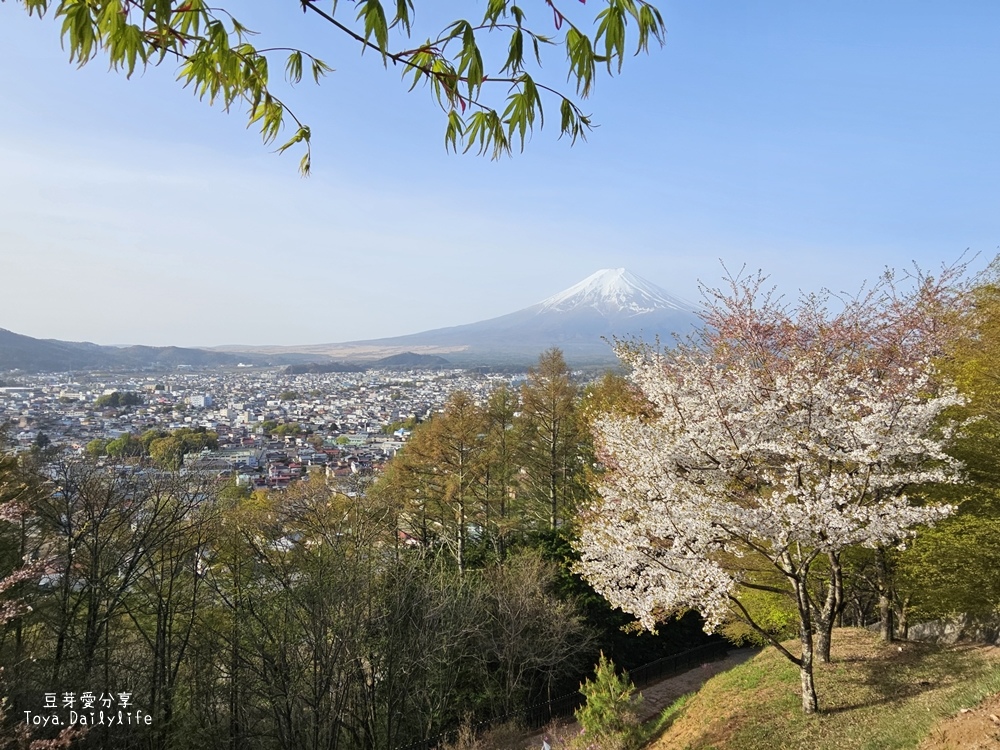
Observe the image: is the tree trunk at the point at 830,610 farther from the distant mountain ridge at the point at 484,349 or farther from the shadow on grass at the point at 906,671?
the distant mountain ridge at the point at 484,349

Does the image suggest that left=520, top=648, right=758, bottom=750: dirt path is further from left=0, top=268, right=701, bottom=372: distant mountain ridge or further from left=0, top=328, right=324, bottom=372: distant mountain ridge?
left=0, top=328, right=324, bottom=372: distant mountain ridge

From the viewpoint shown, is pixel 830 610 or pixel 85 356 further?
pixel 85 356

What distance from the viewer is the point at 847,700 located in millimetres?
8250

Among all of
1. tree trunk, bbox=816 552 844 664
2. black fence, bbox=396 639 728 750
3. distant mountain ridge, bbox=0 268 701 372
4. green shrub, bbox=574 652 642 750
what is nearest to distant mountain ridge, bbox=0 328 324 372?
distant mountain ridge, bbox=0 268 701 372

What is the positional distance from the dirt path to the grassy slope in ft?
13.9

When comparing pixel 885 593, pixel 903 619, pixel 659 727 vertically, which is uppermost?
pixel 885 593

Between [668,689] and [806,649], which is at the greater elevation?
[806,649]

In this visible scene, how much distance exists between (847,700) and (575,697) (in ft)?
32.5

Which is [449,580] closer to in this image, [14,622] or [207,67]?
[14,622]

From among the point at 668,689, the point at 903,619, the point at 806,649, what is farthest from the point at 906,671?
the point at 668,689

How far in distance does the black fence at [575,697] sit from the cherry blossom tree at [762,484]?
590cm

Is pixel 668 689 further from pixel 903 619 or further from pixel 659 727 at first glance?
pixel 903 619

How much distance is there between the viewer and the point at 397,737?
12.9 meters

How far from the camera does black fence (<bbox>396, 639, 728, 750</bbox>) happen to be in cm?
1377
